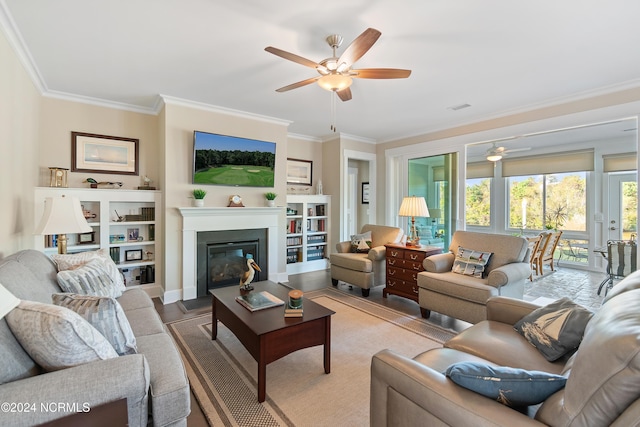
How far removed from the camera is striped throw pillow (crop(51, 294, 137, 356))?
1.39 metres

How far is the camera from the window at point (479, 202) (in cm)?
704

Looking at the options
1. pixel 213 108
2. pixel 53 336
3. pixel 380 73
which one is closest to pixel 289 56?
pixel 380 73

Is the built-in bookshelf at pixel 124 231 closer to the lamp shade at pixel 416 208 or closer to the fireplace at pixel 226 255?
the fireplace at pixel 226 255

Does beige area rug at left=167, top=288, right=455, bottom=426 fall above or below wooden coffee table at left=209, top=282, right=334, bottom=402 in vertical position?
below

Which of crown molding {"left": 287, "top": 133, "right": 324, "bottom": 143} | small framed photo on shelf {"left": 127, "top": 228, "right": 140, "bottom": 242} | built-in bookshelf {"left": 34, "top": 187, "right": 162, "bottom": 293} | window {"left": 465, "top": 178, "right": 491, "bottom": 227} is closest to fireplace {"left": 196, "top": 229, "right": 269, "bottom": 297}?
built-in bookshelf {"left": 34, "top": 187, "right": 162, "bottom": 293}

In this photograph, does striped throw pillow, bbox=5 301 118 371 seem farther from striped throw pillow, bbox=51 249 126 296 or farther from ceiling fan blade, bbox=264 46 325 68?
ceiling fan blade, bbox=264 46 325 68

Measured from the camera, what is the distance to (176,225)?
12.8 ft

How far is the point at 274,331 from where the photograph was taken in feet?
6.43

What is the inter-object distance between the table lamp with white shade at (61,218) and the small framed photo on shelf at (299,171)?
338cm

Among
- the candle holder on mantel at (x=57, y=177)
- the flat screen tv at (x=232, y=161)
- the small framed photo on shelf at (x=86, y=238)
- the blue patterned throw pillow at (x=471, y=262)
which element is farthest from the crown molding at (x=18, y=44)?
the blue patterned throw pillow at (x=471, y=262)

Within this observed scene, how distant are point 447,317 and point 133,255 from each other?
13.4ft

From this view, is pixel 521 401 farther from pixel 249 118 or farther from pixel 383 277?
pixel 249 118

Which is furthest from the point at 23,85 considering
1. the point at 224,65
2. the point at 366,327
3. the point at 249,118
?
the point at 366,327

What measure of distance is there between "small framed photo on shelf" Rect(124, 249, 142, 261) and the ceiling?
6.50 ft
